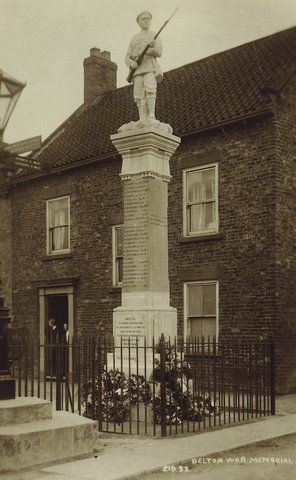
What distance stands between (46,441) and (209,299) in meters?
8.97

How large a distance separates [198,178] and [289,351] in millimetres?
4428

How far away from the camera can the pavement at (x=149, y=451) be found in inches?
269

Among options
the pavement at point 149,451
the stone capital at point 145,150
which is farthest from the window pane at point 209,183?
the pavement at point 149,451

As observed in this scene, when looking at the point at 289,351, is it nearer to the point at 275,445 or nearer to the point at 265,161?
the point at 265,161

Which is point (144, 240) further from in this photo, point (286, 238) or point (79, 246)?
point (79, 246)

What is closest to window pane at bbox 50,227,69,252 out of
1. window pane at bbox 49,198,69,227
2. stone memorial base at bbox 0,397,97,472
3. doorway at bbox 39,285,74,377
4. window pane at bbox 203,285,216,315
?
window pane at bbox 49,198,69,227

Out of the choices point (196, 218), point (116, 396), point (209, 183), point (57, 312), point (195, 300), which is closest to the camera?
point (116, 396)

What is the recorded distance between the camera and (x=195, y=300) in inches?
643

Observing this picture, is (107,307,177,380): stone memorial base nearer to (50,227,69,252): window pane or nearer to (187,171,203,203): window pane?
(187,171,203,203): window pane

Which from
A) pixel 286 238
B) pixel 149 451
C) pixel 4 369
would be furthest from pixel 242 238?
pixel 4 369

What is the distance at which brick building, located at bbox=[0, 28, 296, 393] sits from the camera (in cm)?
1489

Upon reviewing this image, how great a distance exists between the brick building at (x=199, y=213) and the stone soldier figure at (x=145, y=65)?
361 cm

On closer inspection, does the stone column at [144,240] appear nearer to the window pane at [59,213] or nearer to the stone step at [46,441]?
the stone step at [46,441]

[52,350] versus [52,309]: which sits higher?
[52,309]
